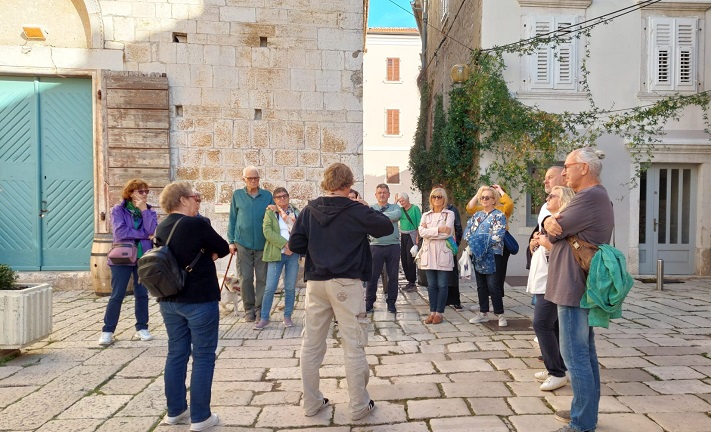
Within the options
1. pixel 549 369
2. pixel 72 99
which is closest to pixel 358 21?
pixel 72 99

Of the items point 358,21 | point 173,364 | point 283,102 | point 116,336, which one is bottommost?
point 116,336

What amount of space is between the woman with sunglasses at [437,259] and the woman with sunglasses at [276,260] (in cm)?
157

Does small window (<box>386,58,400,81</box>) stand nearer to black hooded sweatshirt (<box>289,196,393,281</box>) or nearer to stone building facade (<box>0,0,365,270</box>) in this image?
stone building facade (<box>0,0,365,270</box>)

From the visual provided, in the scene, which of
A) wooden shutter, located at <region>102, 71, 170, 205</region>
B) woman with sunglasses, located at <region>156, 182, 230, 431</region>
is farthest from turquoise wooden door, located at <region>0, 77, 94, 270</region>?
woman with sunglasses, located at <region>156, 182, 230, 431</region>

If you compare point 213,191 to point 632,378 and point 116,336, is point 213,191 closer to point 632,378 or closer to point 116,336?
point 116,336

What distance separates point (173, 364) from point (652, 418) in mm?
3068

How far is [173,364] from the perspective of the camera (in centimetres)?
340

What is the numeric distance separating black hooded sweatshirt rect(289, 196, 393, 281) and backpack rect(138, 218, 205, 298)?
837mm

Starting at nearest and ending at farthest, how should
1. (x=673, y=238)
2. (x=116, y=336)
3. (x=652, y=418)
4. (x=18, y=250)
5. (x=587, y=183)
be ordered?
(x=587, y=183)
(x=652, y=418)
(x=116, y=336)
(x=18, y=250)
(x=673, y=238)

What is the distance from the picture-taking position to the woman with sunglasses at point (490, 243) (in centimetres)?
611

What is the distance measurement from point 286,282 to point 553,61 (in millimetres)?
8081

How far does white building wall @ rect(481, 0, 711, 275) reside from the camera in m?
11.3

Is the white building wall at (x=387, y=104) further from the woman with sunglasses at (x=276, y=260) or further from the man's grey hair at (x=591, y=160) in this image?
the man's grey hair at (x=591, y=160)

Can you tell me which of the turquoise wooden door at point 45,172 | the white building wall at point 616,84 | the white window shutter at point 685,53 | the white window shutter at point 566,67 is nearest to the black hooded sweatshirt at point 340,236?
the turquoise wooden door at point 45,172
